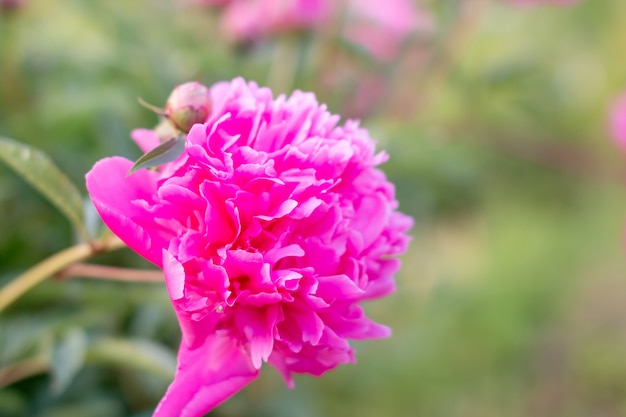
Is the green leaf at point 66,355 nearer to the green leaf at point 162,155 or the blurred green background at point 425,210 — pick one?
the blurred green background at point 425,210

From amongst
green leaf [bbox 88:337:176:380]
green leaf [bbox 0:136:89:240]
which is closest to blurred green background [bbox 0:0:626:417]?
green leaf [bbox 88:337:176:380]

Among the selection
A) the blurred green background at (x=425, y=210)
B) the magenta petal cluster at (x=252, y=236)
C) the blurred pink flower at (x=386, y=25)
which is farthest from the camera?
the blurred pink flower at (x=386, y=25)

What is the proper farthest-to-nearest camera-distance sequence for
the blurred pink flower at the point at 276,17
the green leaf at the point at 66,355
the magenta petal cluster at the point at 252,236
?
the blurred pink flower at the point at 276,17, the green leaf at the point at 66,355, the magenta petal cluster at the point at 252,236

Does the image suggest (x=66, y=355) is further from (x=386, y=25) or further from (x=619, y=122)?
(x=619, y=122)

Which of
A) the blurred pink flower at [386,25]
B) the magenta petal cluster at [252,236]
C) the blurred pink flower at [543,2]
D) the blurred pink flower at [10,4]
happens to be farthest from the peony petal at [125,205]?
the blurred pink flower at [543,2]

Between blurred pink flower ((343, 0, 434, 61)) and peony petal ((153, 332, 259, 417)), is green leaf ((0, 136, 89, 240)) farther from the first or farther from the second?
blurred pink flower ((343, 0, 434, 61))

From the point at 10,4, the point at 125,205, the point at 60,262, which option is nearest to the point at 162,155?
the point at 125,205
